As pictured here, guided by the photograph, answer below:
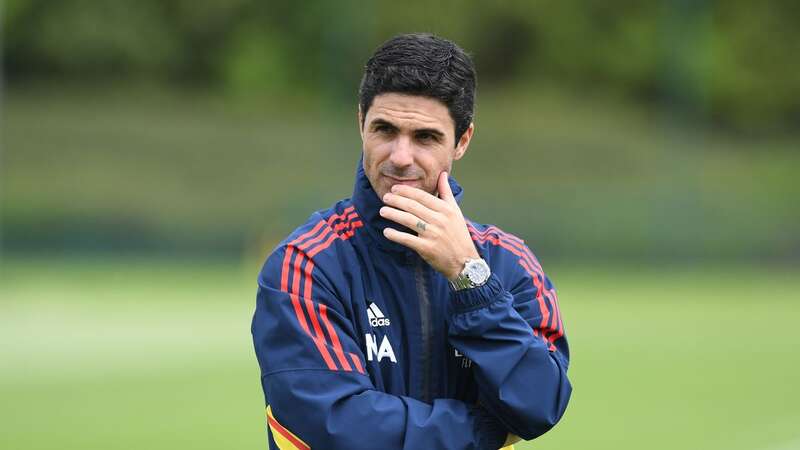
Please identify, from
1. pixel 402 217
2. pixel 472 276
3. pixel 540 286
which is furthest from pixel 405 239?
pixel 540 286

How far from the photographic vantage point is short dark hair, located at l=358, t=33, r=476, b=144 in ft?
10.5

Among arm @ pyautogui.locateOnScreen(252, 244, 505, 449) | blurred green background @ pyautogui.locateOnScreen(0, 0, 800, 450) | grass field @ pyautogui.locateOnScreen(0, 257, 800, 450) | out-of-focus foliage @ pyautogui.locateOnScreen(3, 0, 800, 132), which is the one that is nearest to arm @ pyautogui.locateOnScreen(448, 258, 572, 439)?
arm @ pyautogui.locateOnScreen(252, 244, 505, 449)

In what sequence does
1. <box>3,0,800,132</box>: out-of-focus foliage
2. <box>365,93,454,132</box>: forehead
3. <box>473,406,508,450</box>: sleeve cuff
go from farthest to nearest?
<box>3,0,800,132</box>: out-of-focus foliage
<box>365,93,454,132</box>: forehead
<box>473,406,508,450</box>: sleeve cuff

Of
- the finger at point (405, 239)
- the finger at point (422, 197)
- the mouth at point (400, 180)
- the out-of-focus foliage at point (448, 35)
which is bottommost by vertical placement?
the finger at point (405, 239)

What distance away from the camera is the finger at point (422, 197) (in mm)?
3109

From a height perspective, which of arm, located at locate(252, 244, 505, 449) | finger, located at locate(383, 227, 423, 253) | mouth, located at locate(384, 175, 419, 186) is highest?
mouth, located at locate(384, 175, 419, 186)

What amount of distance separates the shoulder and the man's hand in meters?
0.19

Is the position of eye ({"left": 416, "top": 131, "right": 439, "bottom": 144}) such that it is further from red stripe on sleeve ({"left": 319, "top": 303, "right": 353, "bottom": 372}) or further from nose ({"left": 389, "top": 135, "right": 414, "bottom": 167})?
red stripe on sleeve ({"left": 319, "top": 303, "right": 353, "bottom": 372})

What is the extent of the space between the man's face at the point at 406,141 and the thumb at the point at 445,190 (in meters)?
0.02

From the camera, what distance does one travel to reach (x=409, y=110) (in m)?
3.21

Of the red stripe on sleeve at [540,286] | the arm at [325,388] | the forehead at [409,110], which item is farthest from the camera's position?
the red stripe on sleeve at [540,286]

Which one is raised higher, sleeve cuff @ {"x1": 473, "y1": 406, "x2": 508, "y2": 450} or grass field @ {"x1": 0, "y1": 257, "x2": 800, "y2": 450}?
grass field @ {"x1": 0, "y1": 257, "x2": 800, "y2": 450}

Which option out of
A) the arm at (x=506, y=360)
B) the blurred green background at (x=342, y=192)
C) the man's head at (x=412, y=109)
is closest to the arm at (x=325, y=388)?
the arm at (x=506, y=360)

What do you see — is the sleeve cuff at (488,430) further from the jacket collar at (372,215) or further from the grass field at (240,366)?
the grass field at (240,366)
